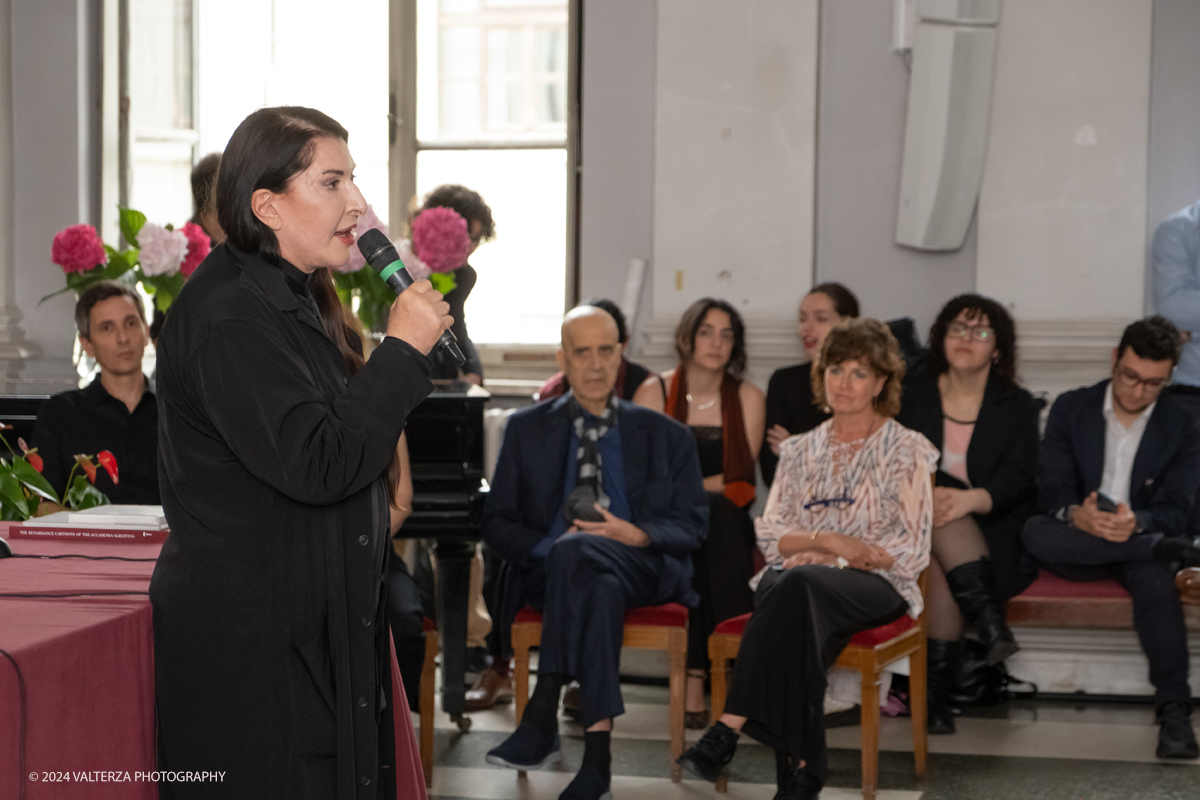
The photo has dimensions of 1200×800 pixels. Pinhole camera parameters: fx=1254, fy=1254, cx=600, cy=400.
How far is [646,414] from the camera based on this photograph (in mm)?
3475

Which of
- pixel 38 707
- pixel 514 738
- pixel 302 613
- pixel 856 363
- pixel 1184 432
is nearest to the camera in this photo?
pixel 38 707

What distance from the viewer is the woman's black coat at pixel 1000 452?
3715 millimetres

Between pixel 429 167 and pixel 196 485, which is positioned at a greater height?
pixel 429 167

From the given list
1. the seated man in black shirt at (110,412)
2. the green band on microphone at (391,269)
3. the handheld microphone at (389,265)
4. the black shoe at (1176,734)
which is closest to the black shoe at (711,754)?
the black shoe at (1176,734)

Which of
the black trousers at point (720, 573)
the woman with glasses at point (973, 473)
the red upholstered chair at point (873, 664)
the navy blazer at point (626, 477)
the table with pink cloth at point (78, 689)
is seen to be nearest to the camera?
the table with pink cloth at point (78, 689)

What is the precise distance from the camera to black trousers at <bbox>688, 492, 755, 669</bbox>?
371 cm

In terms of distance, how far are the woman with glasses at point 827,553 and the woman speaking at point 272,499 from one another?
1673mm

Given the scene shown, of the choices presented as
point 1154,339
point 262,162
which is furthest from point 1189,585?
point 262,162

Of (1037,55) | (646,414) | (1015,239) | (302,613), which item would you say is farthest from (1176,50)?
(302,613)

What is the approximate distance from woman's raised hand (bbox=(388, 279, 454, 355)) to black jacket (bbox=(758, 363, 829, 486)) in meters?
2.80

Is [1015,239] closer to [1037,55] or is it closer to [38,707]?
[1037,55]

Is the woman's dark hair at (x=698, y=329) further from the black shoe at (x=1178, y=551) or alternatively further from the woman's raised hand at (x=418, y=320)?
the woman's raised hand at (x=418, y=320)

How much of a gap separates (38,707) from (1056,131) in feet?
12.9

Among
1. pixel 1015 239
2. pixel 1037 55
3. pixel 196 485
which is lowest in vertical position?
pixel 196 485
